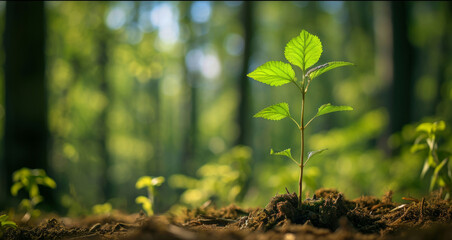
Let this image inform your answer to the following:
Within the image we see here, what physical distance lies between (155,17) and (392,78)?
401 inches

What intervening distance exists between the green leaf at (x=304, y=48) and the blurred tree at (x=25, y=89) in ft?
14.5

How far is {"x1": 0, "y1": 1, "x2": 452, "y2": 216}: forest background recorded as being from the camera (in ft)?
14.0

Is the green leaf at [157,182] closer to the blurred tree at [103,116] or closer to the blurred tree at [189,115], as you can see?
the blurred tree at [103,116]

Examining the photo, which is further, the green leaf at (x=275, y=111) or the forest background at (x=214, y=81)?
the forest background at (x=214, y=81)

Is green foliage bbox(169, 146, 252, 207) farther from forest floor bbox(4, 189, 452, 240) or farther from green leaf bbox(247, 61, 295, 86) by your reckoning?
green leaf bbox(247, 61, 295, 86)

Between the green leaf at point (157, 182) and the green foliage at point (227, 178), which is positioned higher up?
the green leaf at point (157, 182)

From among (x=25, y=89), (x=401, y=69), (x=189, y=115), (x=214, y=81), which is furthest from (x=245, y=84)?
(x=214, y=81)

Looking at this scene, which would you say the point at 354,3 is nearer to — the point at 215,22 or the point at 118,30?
the point at 215,22

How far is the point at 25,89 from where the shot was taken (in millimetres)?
4422

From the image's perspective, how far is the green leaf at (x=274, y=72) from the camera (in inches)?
52.6

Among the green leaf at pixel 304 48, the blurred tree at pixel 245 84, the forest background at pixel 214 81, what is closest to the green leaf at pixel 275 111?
the green leaf at pixel 304 48

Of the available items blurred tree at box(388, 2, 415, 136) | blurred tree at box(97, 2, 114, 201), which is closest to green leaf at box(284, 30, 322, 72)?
blurred tree at box(388, 2, 415, 136)

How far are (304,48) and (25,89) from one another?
4630 mm

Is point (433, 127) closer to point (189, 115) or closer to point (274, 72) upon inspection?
point (274, 72)
